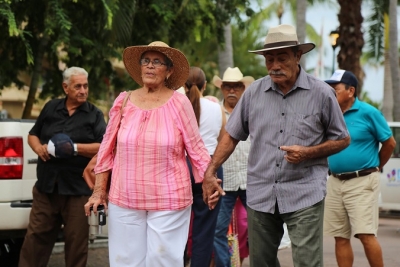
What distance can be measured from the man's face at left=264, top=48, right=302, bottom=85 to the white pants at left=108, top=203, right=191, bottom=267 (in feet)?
3.48

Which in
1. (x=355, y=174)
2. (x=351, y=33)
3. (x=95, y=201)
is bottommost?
(x=355, y=174)

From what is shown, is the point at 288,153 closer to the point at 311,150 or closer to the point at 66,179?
the point at 311,150

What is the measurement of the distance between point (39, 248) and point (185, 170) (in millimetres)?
2408

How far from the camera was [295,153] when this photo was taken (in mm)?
5543

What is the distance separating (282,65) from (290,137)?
47cm

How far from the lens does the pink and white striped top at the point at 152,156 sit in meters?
5.81

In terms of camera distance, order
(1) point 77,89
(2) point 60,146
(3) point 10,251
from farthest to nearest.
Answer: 1. (3) point 10,251
2. (1) point 77,89
3. (2) point 60,146

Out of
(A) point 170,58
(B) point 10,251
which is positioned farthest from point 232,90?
(A) point 170,58

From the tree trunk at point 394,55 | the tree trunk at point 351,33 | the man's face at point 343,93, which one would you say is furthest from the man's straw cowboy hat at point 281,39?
the tree trunk at point 394,55

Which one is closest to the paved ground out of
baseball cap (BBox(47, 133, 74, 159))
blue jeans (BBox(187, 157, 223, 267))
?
blue jeans (BBox(187, 157, 223, 267))

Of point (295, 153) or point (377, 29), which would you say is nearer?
point (295, 153)

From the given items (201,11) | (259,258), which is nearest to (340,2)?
(201,11)

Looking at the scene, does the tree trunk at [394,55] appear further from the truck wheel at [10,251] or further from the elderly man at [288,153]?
the elderly man at [288,153]

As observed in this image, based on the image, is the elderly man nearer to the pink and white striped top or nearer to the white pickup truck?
the pink and white striped top
